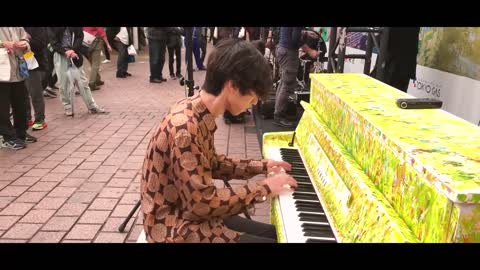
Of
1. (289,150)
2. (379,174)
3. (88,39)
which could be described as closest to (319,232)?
(379,174)

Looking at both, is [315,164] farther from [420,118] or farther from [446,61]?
[446,61]

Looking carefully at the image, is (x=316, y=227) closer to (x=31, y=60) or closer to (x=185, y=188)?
(x=185, y=188)

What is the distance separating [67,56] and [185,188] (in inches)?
228

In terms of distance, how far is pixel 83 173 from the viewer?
4629mm

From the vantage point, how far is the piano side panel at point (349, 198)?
4.77 feet

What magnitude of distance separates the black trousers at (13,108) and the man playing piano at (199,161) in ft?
13.5

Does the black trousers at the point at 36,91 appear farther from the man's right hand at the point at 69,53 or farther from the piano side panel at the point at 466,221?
the piano side panel at the point at 466,221

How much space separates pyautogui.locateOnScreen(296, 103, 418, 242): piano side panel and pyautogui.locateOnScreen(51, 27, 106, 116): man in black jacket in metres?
5.26

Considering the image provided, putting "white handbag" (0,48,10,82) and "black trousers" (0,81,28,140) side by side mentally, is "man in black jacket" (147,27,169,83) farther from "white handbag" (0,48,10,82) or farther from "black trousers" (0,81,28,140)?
"white handbag" (0,48,10,82)

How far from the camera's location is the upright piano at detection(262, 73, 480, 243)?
1215mm

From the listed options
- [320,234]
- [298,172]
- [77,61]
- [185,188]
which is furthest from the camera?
[77,61]

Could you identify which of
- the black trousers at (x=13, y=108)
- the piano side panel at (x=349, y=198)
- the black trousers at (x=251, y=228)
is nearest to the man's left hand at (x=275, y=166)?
the piano side panel at (x=349, y=198)
